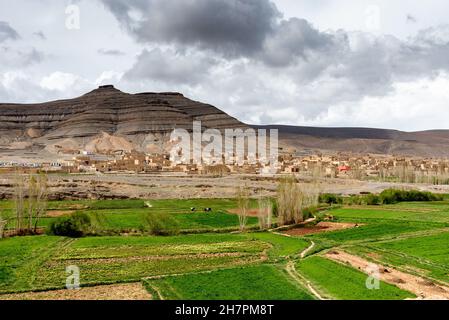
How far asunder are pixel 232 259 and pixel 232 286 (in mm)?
8019

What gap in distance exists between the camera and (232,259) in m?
33.8

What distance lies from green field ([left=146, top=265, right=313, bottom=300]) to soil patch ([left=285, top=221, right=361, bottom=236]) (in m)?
18.0

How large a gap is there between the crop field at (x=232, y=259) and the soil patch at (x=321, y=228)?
112 centimetres

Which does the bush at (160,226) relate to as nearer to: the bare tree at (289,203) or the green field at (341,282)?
the bare tree at (289,203)

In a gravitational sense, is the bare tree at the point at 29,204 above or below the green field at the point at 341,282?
above

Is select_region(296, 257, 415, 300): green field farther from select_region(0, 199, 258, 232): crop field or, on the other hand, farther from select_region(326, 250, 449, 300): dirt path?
select_region(0, 199, 258, 232): crop field

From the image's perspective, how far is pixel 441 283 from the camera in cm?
2591

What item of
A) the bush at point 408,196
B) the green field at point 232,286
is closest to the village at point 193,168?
the bush at point 408,196

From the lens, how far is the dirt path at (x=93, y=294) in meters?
24.1

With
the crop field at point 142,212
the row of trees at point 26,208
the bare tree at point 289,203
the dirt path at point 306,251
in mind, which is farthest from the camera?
the bare tree at point 289,203

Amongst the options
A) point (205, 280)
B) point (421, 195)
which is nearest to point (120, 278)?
point (205, 280)

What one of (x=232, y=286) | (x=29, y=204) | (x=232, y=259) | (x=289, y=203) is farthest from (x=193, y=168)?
(x=232, y=286)

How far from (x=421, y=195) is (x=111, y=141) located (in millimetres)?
116024
